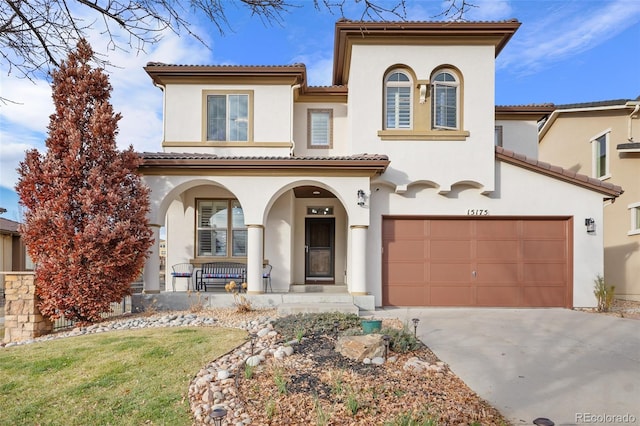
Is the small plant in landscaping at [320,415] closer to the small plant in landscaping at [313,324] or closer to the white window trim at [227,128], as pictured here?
the small plant in landscaping at [313,324]

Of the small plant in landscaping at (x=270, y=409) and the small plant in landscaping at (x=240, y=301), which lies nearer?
the small plant in landscaping at (x=270, y=409)

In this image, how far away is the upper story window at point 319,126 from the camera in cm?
1254

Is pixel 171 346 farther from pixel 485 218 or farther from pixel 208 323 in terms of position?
pixel 485 218

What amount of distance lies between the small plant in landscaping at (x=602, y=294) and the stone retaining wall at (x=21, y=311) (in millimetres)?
13721

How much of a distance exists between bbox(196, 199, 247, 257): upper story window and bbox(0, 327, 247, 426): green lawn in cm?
496

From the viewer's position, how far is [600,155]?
1440cm

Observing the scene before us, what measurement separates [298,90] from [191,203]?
4975 mm

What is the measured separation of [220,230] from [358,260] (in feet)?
15.4

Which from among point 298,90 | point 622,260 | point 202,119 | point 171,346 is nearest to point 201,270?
point 202,119

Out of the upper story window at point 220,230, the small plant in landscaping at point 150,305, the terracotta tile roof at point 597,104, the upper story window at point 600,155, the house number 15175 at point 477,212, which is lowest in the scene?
the small plant in landscaping at point 150,305

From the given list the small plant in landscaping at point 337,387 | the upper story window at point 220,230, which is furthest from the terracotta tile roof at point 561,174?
the small plant in landscaping at point 337,387

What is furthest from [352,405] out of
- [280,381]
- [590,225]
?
[590,225]

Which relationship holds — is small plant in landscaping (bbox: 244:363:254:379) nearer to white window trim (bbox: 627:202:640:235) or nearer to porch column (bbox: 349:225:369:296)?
porch column (bbox: 349:225:369:296)

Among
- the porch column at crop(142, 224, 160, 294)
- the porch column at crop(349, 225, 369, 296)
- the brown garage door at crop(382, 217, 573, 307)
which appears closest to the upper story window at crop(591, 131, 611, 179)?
the brown garage door at crop(382, 217, 573, 307)
